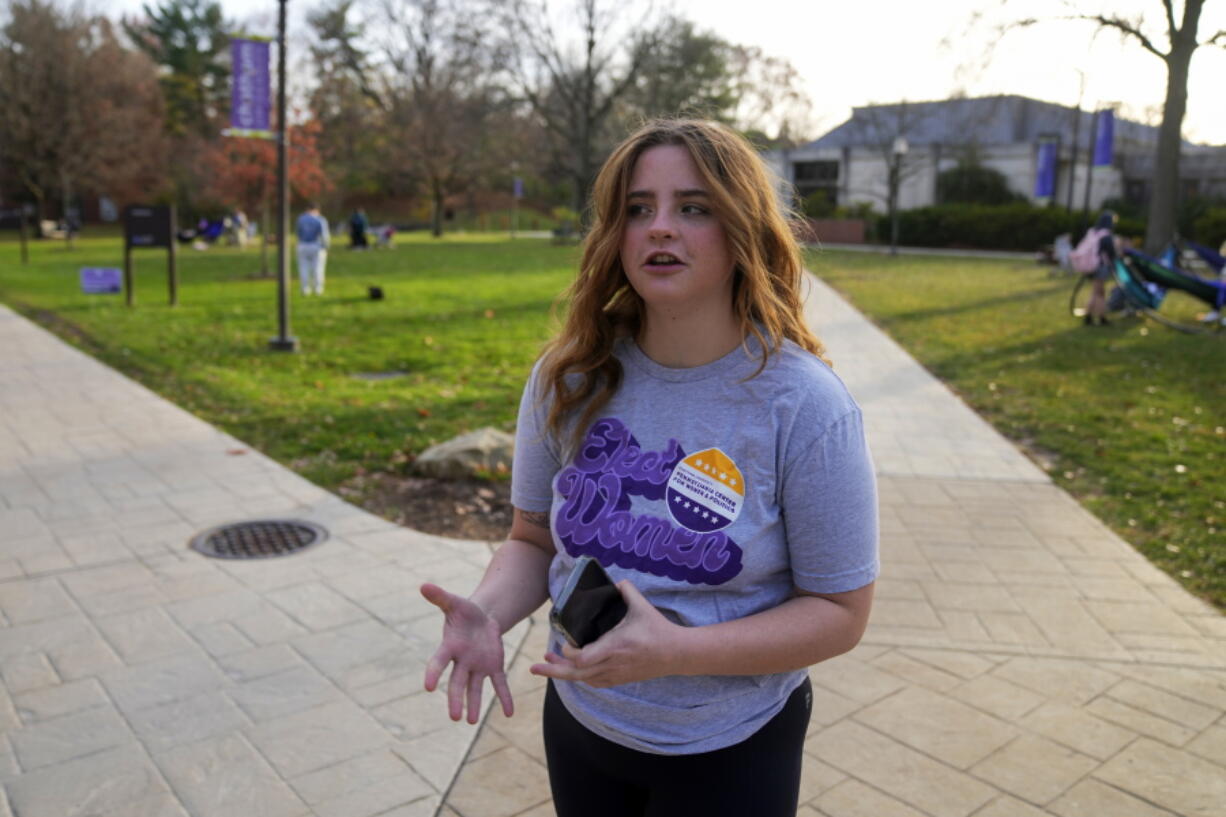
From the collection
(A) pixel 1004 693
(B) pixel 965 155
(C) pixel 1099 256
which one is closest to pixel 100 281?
(C) pixel 1099 256

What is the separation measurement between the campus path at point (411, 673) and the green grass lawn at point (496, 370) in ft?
2.87

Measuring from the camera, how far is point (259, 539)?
5.41m

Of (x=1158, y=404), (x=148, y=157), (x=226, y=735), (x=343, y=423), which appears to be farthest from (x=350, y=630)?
(x=148, y=157)

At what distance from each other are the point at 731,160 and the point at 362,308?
15.2m

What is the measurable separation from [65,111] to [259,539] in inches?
2038

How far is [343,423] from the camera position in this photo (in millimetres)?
8047

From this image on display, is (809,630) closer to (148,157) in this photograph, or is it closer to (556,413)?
(556,413)

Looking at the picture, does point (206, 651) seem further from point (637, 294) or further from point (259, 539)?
point (637, 294)

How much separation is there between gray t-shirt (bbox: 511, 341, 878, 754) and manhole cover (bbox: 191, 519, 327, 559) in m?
3.96

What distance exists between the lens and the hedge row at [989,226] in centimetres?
3828

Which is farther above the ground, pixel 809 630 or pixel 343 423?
pixel 809 630

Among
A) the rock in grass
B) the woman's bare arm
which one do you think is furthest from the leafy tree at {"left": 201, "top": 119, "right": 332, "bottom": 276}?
the woman's bare arm

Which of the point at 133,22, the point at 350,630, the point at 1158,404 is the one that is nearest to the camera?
the point at 350,630

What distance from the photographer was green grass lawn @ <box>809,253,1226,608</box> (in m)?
6.03
